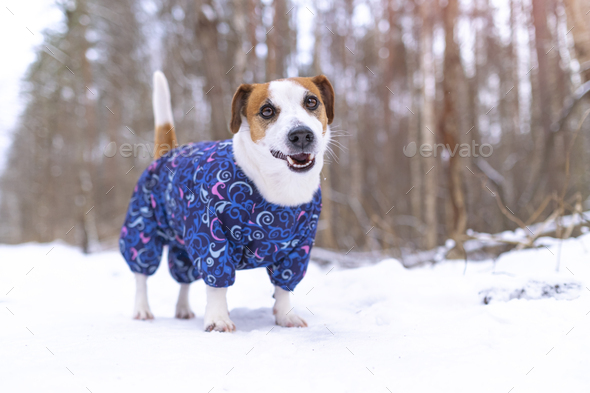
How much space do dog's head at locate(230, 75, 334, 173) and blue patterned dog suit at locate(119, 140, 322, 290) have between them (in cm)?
25

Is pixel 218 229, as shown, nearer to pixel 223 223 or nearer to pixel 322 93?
pixel 223 223

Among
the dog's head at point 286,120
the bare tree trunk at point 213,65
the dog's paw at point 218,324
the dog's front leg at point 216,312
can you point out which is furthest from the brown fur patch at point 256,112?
the bare tree trunk at point 213,65

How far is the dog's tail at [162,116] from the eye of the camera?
344 centimetres

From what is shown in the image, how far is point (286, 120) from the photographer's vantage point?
7.62ft

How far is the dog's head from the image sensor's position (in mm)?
2256

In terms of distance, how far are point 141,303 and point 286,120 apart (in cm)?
185

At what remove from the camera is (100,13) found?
10805 mm

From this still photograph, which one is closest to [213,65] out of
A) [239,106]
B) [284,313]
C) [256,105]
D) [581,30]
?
[239,106]

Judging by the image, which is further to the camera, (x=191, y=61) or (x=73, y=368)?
(x=191, y=61)

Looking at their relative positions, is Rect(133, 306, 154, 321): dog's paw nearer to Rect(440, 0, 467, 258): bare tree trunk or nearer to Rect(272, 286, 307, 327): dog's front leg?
Rect(272, 286, 307, 327): dog's front leg

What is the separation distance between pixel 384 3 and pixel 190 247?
13839 mm

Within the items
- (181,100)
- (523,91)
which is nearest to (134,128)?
(181,100)

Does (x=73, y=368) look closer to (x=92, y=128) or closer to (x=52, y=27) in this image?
(x=92, y=128)

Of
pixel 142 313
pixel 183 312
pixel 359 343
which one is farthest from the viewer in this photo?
pixel 183 312
